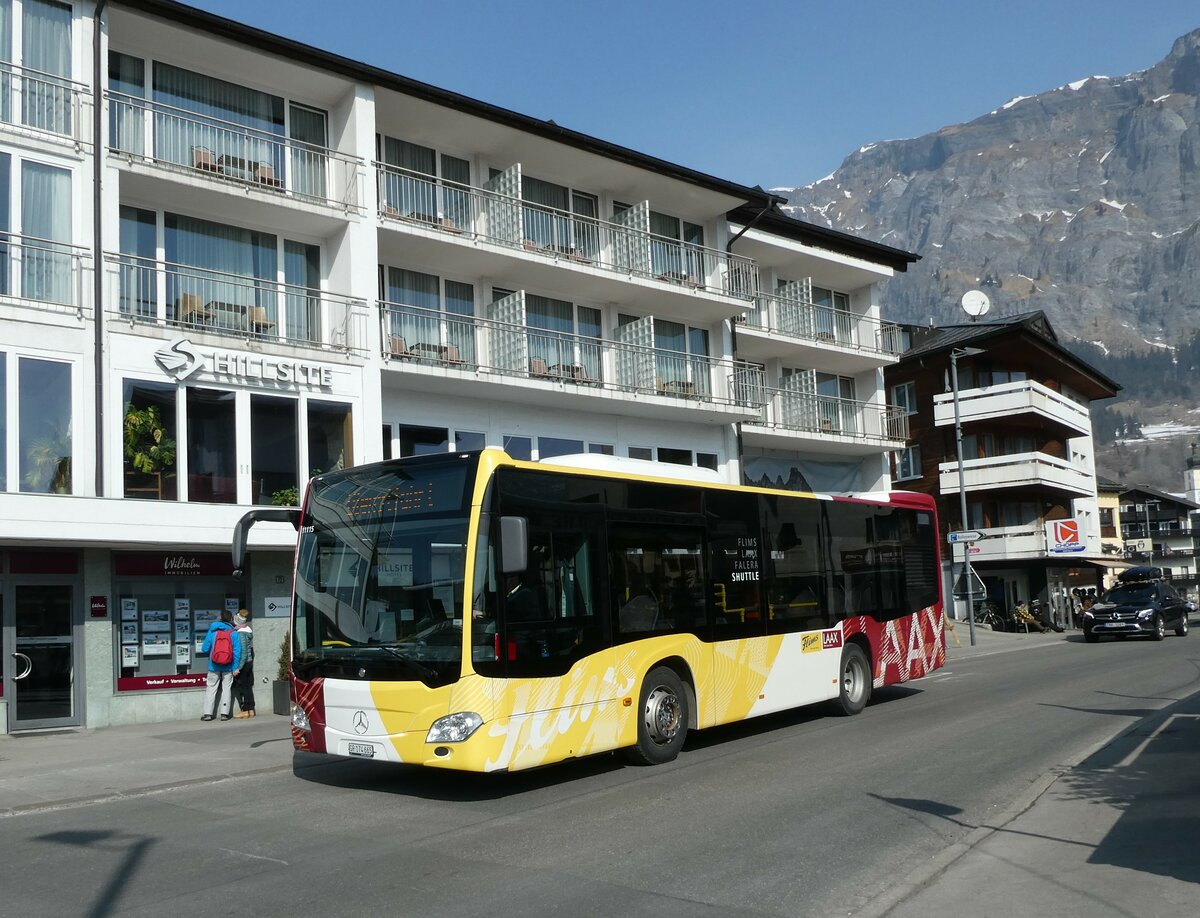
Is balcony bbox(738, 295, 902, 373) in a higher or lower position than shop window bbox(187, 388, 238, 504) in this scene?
higher

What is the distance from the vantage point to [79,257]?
17406 millimetres

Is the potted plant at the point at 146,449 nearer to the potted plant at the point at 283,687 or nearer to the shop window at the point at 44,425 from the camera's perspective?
the shop window at the point at 44,425

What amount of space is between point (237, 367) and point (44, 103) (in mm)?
4980

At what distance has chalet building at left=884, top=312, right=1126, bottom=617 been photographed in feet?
158

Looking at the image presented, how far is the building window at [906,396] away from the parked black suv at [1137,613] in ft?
57.3

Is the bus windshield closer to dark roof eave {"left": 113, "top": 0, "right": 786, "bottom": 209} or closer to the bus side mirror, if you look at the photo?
the bus side mirror

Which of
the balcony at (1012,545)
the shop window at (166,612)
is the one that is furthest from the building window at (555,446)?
the balcony at (1012,545)

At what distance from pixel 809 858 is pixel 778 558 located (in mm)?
6762

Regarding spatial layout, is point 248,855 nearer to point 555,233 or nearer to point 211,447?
point 211,447

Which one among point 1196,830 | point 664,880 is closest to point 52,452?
point 664,880

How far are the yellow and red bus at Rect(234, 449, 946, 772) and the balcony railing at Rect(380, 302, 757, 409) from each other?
33.3 ft

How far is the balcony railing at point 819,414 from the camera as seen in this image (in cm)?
3102

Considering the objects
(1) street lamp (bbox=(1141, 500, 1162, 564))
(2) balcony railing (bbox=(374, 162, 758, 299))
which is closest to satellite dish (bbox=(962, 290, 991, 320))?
(2) balcony railing (bbox=(374, 162, 758, 299))

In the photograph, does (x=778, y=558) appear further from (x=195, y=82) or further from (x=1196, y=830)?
(x=195, y=82)
